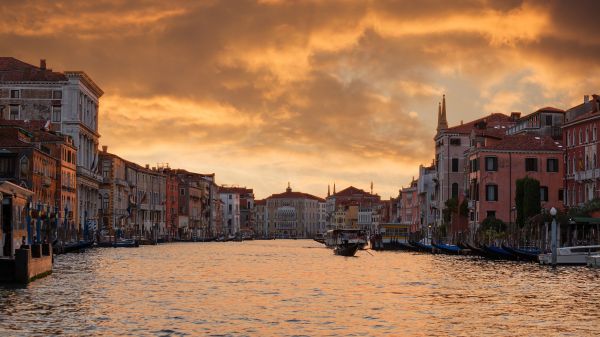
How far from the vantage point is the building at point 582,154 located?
7069cm

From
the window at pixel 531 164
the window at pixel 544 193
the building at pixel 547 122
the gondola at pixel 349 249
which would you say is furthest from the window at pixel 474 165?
the gondola at pixel 349 249

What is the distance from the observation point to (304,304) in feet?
101

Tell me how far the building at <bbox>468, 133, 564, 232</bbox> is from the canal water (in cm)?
3737

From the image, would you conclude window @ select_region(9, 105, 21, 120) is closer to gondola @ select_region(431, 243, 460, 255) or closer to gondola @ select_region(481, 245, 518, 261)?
gondola @ select_region(431, 243, 460, 255)

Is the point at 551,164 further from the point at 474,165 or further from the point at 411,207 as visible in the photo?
the point at 411,207

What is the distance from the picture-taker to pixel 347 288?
38219 mm

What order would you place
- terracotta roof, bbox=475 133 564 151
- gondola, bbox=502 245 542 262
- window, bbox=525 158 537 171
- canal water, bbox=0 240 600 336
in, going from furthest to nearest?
terracotta roof, bbox=475 133 564 151 → window, bbox=525 158 537 171 → gondola, bbox=502 245 542 262 → canal water, bbox=0 240 600 336

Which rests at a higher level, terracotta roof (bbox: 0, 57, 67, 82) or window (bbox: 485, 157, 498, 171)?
terracotta roof (bbox: 0, 57, 67, 82)

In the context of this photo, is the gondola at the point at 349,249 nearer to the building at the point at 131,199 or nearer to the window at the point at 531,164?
the window at the point at 531,164

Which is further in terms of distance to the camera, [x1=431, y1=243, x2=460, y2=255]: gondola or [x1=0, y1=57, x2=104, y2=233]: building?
[x1=0, y1=57, x2=104, y2=233]: building

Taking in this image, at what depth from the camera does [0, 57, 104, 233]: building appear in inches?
4006

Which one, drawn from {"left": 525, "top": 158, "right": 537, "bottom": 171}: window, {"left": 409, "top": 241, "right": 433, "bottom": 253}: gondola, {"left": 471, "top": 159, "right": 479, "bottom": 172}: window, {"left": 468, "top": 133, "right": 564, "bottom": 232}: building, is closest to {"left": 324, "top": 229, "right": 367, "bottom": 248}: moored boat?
{"left": 409, "top": 241, "right": 433, "bottom": 253}: gondola

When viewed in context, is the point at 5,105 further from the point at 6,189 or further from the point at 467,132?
the point at 6,189

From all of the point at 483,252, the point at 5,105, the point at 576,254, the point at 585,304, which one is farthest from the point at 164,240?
the point at 585,304
